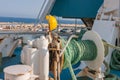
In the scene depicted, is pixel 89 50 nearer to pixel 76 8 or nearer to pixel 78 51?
pixel 78 51

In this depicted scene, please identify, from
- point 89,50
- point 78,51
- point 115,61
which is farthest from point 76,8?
point 78,51

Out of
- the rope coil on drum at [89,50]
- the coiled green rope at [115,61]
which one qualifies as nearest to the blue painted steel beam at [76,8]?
the coiled green rope at [115,61]

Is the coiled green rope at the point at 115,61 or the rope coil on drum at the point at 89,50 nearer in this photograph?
the rope coil on drum at the point at 89,50

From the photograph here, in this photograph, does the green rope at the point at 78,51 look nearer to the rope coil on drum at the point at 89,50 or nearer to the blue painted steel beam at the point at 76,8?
the rope coil on drum at the point at 89,50

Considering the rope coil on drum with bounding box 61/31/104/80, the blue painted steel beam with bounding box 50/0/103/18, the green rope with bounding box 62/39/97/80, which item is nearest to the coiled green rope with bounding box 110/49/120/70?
the rope coil on drum with bounding box 61/31/104/80

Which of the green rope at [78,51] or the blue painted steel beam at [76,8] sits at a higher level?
the blue painted steel beam at [76,8]

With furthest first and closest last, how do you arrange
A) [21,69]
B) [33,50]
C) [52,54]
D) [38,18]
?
[38,18] < [52,54] < [33,50] < [21,69]

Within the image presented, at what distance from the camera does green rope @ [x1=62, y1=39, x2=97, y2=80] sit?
7.54 feet

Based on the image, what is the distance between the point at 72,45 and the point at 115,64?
1988 mm

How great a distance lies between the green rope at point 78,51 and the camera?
2299 mm

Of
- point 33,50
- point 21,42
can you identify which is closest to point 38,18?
point 21,42

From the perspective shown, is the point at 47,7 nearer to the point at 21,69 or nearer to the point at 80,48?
the point at 80,48

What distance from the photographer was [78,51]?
8.10 ft

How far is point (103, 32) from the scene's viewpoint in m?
4.61
